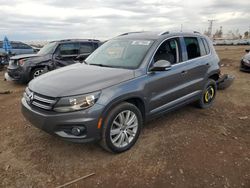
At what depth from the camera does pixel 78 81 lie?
3367 mm

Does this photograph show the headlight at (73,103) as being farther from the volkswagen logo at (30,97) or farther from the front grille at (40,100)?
the volkswagen logo at (30,97)

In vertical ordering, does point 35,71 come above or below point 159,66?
below

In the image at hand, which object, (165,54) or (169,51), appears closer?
(165,54)

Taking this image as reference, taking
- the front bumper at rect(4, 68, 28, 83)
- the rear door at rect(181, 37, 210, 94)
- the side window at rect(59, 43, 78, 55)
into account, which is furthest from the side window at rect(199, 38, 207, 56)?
the front bumper at rect(4, 68, 28, 83)

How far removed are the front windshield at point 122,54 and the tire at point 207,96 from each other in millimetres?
2030

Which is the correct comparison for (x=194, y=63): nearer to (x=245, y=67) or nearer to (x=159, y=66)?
(x=159, y=66)

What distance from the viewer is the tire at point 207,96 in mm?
5320

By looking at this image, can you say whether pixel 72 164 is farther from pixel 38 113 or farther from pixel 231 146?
pixel 231 146

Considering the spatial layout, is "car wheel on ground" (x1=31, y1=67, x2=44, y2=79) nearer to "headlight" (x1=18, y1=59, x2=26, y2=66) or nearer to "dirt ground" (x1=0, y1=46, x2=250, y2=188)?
"headlight" (x1=18, y1=59, x2=26, y2=66)

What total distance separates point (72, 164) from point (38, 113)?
869 mm

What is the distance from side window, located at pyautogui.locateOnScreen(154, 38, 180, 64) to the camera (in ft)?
13.5

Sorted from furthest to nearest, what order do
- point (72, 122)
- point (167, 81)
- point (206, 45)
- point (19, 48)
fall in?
point (19, 48), point (206, 45), point (167, 81), point (72, 122)

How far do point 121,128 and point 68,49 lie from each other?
620 centimetres

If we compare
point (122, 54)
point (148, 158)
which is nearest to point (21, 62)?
point (122, 54)
